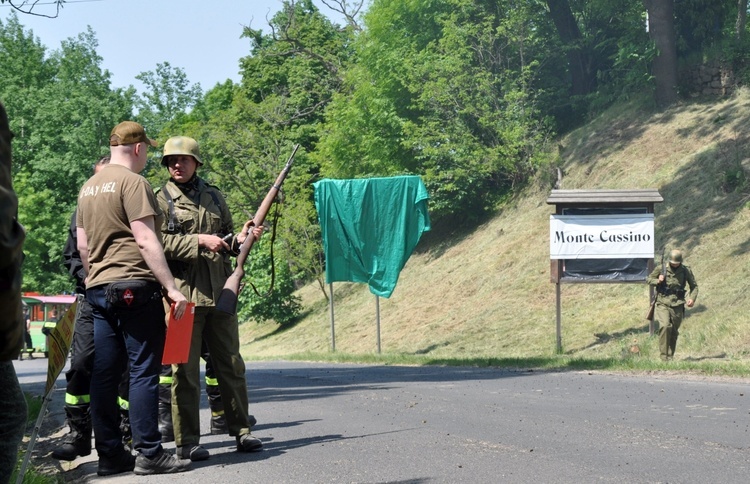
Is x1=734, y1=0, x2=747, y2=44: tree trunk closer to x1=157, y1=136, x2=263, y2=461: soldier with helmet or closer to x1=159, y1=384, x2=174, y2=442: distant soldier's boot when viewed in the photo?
x1=159, y1=384, x2=174, y2=442: distant soldier's boot

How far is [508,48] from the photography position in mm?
42906

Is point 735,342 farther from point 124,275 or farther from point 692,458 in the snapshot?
point 124,275

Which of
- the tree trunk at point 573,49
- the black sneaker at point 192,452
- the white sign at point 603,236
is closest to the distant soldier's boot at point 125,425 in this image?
the black sneaker at point 192,452

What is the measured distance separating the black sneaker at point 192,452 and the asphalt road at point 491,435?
0.06 m

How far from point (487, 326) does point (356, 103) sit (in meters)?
19.2

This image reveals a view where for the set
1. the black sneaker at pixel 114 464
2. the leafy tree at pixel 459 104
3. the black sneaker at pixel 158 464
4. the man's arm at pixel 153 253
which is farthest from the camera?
the leafy tree at pixel 459 104

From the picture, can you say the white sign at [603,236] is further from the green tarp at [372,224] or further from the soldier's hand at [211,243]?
the soldier's hand at [211,243]

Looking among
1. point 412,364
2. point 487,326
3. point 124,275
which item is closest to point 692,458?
point 124,275

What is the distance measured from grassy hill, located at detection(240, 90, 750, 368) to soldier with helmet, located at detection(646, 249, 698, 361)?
0.46m

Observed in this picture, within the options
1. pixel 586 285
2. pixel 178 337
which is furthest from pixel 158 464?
pixel 586 285

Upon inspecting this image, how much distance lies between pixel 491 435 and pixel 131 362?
3007 millimetres

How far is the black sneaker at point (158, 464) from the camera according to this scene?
23.6 feet

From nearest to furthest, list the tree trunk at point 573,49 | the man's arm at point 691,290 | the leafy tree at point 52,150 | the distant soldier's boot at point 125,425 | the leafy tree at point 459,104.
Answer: the distant soldier's boot at point 125,425 → the man's arm at point 691,290 → the leafy tree at point 459,104 → the tree trunk at point 573,49 → the leafy tree at point 52,150

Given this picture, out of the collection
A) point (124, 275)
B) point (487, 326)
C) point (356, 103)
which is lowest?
point (487, 326)
